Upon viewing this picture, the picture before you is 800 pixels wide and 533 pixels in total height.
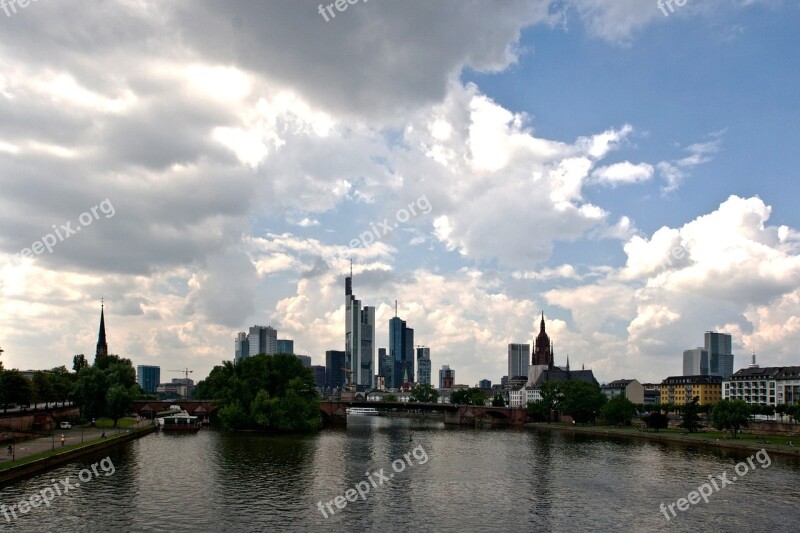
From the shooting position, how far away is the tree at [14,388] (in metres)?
124

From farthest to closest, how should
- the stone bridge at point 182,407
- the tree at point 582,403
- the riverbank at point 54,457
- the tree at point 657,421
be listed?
the tree at point 582,403 < the stone bridge at point 182,407 < the tree at point 657,421 < the riverbank at point 54,457

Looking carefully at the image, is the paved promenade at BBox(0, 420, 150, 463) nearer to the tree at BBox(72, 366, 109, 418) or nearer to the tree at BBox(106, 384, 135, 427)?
the tree at BBox(106, 384, 135, 427)

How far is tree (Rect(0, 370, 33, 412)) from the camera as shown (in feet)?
405

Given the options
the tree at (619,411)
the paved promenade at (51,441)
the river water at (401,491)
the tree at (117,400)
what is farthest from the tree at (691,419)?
the tree at (117,400)

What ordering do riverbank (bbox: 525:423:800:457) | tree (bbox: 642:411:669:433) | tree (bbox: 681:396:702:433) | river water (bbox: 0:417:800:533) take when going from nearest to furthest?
river water (bbox: 0:417:800:533) → riverbank (bbox: 525:423:800:457) → tree (bbox: 681:396:702:433) → tree (bbox: 642:411:669:433)

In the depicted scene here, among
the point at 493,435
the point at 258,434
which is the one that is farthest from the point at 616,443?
the point at 258,434

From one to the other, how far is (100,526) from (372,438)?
95.8 m

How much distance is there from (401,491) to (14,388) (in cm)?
8879

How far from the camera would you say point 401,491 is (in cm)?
7231

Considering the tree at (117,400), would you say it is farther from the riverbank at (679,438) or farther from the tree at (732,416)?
the tree at (732,416)

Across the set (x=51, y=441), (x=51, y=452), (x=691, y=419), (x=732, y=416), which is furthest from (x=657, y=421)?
(x=51, y=452)

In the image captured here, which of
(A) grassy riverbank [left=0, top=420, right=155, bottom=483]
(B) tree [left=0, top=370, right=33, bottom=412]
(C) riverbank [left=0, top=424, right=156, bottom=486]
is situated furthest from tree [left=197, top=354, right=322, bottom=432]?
(B) tree [left=0, top=370, right=33, bottom=412]

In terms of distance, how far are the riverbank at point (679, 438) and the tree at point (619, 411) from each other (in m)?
8.13

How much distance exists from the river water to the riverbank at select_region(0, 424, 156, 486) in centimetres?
174
